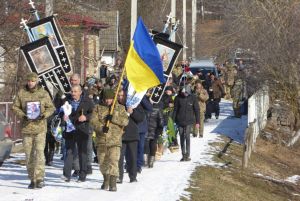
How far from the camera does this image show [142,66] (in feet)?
45.6

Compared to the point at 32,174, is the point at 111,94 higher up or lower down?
higher up

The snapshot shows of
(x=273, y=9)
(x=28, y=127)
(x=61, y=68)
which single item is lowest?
(x=28, y=127)

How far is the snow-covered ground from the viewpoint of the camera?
13.4m

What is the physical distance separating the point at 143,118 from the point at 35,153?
2.17m

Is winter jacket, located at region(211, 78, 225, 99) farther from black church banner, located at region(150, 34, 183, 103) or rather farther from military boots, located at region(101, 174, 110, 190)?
military boots, located at region(101, 174, 110, 190)

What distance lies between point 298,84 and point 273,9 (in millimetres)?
3425

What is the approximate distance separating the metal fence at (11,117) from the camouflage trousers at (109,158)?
7.61m

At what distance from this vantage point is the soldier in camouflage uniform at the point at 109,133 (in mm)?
13391

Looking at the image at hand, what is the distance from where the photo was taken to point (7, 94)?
25.2m

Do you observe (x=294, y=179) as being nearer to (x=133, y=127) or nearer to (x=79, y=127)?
(x=133, y=127)

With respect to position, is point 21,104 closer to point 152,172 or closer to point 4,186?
point 4,186

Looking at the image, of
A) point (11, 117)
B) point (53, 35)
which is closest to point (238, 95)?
point (11, 117)

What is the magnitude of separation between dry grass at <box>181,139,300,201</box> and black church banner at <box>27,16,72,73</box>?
12.1 feet

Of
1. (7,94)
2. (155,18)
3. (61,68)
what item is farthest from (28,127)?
(155,18)
